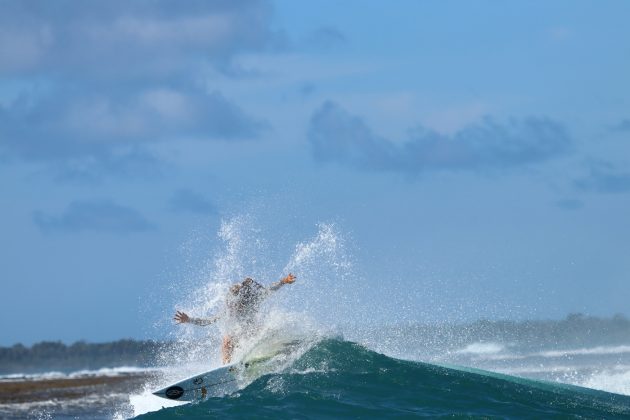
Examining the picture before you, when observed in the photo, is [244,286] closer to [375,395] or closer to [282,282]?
[282,282]

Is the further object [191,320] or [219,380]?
[191,320]

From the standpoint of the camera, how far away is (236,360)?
60.2 ft

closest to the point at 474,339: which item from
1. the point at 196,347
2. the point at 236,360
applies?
the point at 196,347

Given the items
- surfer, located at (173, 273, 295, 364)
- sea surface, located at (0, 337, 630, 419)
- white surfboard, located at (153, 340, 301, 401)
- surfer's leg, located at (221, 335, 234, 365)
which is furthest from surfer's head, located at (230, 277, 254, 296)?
sea surface, located at (0, 337, 630, 419)

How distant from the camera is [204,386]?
17.6 meters

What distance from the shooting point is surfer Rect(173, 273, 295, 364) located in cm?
1905

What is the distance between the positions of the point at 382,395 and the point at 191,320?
3.92 metres

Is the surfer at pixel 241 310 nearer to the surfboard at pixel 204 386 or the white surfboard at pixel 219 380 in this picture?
the white surfboard at pixel 219 380

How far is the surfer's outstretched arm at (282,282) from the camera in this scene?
18.7 m

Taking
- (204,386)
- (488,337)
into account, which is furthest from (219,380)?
(488,337)

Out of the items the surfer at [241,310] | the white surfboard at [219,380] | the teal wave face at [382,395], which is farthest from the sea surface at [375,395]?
the surfer at [241,310]

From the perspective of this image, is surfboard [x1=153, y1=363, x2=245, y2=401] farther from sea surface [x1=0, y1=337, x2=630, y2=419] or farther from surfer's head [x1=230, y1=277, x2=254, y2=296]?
surfer's head [x1=230, y1=277, x2=254, y2=296]

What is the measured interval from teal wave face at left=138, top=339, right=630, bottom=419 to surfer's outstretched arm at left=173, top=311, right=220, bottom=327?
1862 mm

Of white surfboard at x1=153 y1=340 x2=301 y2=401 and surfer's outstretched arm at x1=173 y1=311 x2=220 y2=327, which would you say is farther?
surfer's outstretched arm at x1=173 y1=311 x2=220 y2=327
